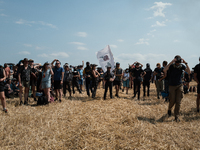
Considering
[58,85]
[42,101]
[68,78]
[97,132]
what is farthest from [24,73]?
[97,132]

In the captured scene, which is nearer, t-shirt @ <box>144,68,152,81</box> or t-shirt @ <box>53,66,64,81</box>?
t-shirt @ <box>53,66,64,81</box>

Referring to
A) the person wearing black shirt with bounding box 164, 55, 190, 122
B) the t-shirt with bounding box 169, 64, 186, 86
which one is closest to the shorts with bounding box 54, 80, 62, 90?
the person wearing black shirt with bounding box 164, 55, 190, 122

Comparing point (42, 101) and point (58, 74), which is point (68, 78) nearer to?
point (58, 74)

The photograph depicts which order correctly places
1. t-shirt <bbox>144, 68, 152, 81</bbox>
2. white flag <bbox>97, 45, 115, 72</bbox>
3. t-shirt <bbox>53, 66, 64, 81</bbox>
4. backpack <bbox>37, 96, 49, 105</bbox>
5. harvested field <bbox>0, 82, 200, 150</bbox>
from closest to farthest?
1. harvested field <bbox>0, 82, 200, 150</bbox>
2. backpack <bbox>37, 96, 49, 105</bbox>
3. t-shirt <bbox>53, 66, 64, 81</bbox>
4. t-shirt <bbox>144, 68, 152, 81</bbox>
5. white flag <bbox>97, 45, 115, 72</bbox>

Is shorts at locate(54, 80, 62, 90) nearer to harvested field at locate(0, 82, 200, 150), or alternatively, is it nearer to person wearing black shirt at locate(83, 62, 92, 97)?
person wearing black shirt at locate(83, 62, 92, 97)

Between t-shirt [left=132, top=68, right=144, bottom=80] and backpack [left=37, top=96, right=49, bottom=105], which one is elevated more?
t-shirt [left=132, top=68, right=144, bottom=80]

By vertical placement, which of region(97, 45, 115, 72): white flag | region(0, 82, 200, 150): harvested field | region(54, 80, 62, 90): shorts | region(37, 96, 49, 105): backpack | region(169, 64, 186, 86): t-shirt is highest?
region(97, 45, 115, 72): white flag

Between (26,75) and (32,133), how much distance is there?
4783mm

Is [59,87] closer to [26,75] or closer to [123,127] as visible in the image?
[26,75]

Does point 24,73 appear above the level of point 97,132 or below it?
above

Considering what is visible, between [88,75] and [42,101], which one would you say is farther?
[88,75]

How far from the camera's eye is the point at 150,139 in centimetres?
478

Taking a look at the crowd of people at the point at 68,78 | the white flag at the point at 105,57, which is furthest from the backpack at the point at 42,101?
the white flag at the point at 105,57

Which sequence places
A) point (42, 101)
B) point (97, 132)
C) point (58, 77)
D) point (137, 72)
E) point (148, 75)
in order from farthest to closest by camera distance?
point (148, 75)
point (137, 72)
point (58, 77)
point (42, 101)
point (97, 132)
